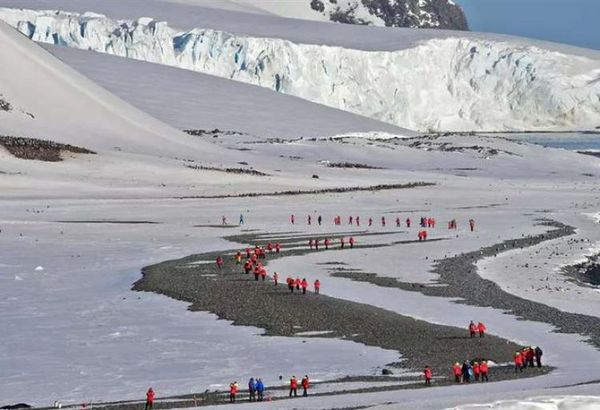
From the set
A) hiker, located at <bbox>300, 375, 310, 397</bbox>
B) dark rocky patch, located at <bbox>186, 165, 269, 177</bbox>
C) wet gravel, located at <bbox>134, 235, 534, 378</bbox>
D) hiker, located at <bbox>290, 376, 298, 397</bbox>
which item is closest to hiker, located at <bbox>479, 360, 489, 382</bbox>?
wet gravel, located at <bbox>134, 235, 534, 378</bbox>

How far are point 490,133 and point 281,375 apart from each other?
305ft

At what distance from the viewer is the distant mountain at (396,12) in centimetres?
16800

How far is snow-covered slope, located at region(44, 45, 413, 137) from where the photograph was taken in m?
91.9

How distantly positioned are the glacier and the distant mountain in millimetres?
55931

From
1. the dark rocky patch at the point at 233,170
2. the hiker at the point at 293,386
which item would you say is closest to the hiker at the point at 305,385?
the hiker at the point at 293,386

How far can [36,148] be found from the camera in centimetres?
6303

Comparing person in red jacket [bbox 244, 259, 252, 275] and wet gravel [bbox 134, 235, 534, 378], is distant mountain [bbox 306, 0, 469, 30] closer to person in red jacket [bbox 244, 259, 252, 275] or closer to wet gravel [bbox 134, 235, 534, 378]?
person in red jacket [bbox 244, 259, 252, 275]

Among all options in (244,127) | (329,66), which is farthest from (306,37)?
(244,127)

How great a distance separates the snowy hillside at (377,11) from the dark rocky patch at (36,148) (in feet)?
307

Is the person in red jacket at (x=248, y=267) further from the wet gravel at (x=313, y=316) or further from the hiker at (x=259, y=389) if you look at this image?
the hiker at (x=259, y=389)

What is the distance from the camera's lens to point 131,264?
33.3 m

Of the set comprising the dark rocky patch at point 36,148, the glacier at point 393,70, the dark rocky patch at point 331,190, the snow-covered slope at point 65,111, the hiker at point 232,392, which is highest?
the glacier at point 393,70

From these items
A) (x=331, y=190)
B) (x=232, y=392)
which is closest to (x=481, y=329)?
(x=232, y=392)

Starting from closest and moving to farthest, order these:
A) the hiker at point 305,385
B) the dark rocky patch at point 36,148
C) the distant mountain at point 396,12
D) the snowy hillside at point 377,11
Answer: the hiker at point 305,385 < the dark rocky patch at point 36,148 < the snowy hillside at point 377,11 < the distant mountain at point 396,12
